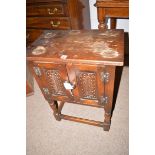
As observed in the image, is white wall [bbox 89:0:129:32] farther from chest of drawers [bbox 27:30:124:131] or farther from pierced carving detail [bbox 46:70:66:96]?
pierced carving detail [bbox 46:70:66:96]

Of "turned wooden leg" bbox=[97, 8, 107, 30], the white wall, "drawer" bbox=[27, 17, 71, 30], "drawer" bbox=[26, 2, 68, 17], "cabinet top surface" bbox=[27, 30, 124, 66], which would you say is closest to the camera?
"cabinet top surface" bbox=[27, 30, 124, 66]

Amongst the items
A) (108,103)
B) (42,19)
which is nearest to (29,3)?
(42,19)

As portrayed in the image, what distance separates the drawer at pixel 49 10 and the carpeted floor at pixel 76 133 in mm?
982

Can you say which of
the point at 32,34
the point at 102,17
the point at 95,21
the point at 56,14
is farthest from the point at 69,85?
the point at 95,21

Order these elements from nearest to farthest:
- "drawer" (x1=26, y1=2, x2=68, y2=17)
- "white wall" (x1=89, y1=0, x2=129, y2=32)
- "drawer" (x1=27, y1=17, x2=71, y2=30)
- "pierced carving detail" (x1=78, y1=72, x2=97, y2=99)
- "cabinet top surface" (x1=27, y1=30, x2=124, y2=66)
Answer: "cabinet top surface" (x1=27, y1=30, x2=124, y2=66), "pierced carving detail" (x1=78, y1=72, x2=97, y2=99), "drawer" (x1=26, y1=2, x2=68, y2=17), "drawer" (x1=27, y1=17, x2=71, y2=30), "white wall" (x1=89, y1=0, x2=129, y2=32)

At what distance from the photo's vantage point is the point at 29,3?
2.07 meters

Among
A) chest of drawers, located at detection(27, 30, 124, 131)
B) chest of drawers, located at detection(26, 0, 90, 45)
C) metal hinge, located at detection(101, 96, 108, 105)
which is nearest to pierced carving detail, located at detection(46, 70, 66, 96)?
chest of drawers, located at detection(27, 30, 124, 131)

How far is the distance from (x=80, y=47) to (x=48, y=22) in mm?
985

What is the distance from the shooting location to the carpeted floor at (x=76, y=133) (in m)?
1.58

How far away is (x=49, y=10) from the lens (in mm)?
2037

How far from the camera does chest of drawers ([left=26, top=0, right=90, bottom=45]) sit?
1962 mm

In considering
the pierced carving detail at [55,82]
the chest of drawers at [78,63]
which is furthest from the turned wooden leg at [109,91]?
the pierced carving detail at [55,82]

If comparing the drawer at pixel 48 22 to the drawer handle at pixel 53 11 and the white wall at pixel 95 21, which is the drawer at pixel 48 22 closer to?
the drawer handle at pixel 53 11
